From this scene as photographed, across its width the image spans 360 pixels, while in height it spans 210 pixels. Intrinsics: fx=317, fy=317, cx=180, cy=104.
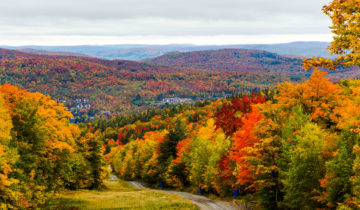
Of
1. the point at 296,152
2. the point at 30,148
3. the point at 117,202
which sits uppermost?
the point at 296,152

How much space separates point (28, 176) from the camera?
112ft

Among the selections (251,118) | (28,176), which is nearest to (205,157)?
(251,118)

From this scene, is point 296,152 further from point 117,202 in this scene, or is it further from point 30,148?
point 117,202

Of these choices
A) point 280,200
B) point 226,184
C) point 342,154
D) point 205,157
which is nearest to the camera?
point 342,154

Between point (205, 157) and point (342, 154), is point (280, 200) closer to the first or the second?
point (342, 154)

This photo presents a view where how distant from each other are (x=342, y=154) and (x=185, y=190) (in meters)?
50.8

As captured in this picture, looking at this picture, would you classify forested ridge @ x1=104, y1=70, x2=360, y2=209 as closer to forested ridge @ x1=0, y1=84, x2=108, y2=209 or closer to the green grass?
the green grass

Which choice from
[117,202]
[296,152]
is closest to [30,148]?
[117,202]

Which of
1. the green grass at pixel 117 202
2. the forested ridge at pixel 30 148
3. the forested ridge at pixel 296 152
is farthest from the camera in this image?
the green grass at pixel 117 202

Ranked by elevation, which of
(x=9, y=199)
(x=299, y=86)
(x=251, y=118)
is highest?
(x=299, y=86)

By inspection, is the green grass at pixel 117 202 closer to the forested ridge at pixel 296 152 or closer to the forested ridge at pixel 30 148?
the forested ridge at pixel 30 148

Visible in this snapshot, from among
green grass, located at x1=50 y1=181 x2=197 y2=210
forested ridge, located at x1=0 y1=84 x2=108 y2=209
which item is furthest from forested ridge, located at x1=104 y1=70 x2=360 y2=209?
forested ridge, located at x1=0 y1=84 x2=108 y2=209

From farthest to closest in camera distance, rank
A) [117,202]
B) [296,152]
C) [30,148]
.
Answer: [117,202] < [30,148] < [296,152]

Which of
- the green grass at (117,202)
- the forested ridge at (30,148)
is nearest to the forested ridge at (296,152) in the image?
the green grass at (117,202)
